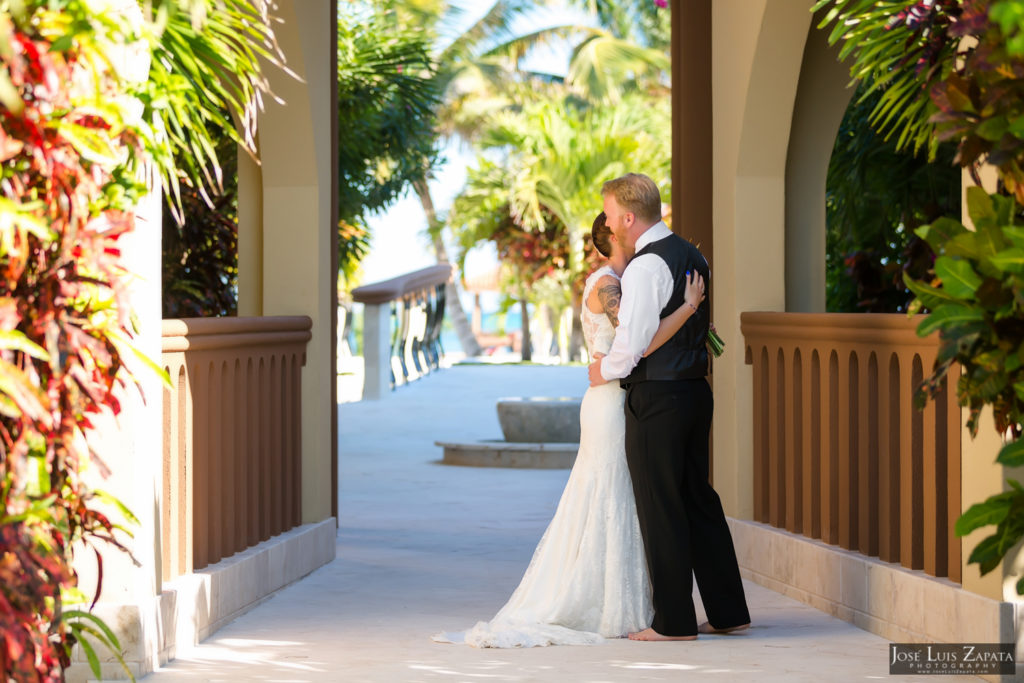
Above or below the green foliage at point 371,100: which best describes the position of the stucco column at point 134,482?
below

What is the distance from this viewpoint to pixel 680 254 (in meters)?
4.70

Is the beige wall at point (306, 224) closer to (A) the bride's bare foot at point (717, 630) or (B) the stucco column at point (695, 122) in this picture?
(B) the stucco column at point (695, 122)

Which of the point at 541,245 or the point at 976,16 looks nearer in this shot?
the point at 976,16

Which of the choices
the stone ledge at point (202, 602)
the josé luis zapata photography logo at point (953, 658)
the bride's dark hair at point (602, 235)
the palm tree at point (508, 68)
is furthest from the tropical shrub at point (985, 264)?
the palm tree at point (508, 68)

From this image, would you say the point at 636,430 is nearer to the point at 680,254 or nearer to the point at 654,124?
the point at 680,254

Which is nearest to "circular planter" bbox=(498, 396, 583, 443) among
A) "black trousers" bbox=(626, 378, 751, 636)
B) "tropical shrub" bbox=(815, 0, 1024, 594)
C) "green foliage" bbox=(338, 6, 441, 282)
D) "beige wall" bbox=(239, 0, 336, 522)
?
"green foliage" bbox=(338, 6, 441, 282)

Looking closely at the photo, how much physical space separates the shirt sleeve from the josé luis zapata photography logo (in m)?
1.26

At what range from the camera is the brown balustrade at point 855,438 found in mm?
4492

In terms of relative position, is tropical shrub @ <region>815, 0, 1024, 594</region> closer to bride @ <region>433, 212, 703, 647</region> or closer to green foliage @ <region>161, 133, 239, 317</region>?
bride @ <region>433, 212, 703, 647</region>

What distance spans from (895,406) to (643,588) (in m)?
1.07

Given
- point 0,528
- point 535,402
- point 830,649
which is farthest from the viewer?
point 535,402

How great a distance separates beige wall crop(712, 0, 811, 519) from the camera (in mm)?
6051

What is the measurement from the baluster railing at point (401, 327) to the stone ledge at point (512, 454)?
460 cm

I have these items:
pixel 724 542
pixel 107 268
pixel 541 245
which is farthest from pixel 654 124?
pixel 107 268
